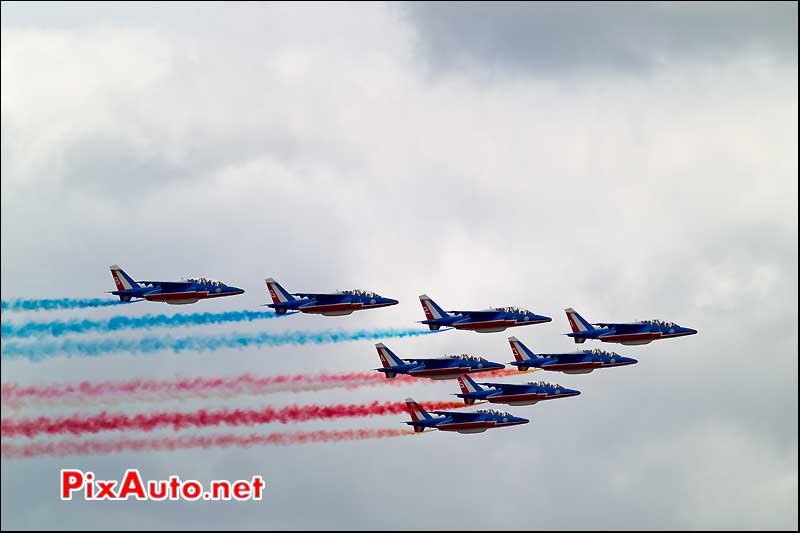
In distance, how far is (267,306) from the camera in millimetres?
199250

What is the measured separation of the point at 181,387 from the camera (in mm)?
195875

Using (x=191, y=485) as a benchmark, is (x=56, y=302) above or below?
above

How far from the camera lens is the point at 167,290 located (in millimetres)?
195875

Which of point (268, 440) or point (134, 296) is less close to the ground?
point (134, 296)

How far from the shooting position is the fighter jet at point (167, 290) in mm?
195375

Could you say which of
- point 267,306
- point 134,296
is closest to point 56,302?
point 134,296

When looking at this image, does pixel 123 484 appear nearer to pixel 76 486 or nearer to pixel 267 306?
pixel 76 486

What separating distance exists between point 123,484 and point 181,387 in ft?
35.1

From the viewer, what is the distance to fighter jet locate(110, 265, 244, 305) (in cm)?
19538

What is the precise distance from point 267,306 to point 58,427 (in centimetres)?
2332

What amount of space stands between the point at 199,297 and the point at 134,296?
19.5 feet

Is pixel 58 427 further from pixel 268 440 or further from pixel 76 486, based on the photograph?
pixel 268 440

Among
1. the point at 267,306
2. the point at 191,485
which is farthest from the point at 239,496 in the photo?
the point at 267,306

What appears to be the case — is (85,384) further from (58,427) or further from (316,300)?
(316,300)
